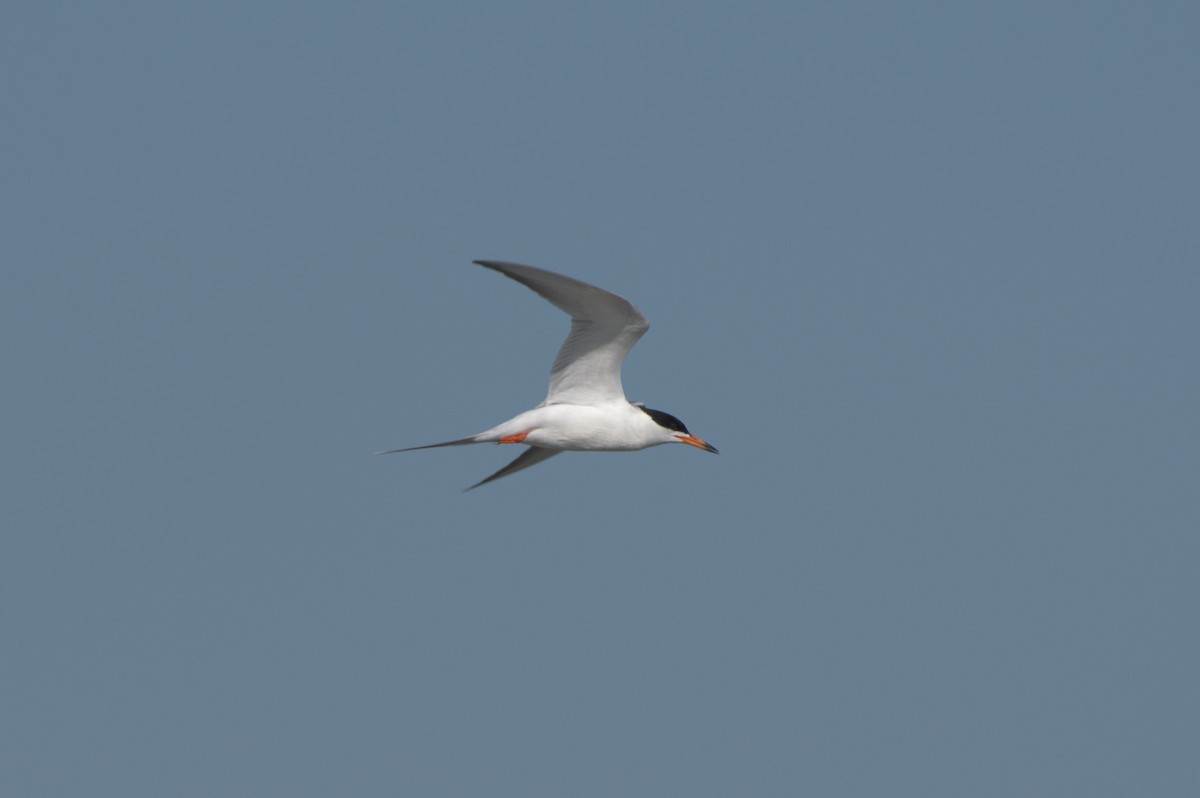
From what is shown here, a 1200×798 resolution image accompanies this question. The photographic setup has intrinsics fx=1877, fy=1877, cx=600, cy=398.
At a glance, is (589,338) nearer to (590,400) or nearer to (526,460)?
(590,400)

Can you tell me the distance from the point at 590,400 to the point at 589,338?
1.06 meters

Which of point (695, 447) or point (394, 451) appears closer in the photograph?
point (394, 451)

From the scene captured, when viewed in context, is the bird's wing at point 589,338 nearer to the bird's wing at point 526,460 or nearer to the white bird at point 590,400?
the white bird at point 590,400

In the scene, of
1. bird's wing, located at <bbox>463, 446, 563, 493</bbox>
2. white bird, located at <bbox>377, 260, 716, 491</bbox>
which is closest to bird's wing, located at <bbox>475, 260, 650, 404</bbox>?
white bird, located at <bbox>377, 260, 716, 491</bbox>

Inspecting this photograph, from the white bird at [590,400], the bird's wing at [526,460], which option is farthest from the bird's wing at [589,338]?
the bird's wing at [526,460]

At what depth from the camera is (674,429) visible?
27109 millimetres

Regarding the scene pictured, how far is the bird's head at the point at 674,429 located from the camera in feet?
88.1

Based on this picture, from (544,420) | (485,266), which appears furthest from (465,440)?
(485,266)

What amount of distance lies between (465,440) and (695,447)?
4.11 m

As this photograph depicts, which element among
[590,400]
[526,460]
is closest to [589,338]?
[590,400]

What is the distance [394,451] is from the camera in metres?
23.9

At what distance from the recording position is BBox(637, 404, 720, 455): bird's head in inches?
1057

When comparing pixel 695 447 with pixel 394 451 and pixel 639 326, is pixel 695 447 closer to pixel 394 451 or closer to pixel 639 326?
pixel 639 326

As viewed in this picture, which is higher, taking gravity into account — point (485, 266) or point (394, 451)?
point (485, 266)
